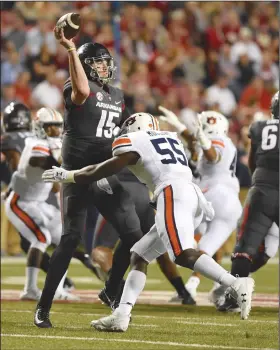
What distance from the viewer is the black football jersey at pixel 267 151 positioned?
23.6ft

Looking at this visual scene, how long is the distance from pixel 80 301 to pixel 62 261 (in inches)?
80.2

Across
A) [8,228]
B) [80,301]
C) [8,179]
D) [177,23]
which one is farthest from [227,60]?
[80,301]

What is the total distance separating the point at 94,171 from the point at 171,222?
1.69 ft

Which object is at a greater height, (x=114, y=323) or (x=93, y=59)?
(x=93, y=59)

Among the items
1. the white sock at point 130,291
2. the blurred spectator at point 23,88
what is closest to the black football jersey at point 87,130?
the white sock at point 130,291

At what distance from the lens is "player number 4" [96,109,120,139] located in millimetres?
6543

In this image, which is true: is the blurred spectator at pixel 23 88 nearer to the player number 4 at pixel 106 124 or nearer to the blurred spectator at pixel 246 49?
the blurred spectator at pixel 246 49

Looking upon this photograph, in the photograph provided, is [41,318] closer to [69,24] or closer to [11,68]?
[69,24]

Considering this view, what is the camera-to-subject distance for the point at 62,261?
627cm

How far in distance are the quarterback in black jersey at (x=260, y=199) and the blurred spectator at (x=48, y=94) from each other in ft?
26.1

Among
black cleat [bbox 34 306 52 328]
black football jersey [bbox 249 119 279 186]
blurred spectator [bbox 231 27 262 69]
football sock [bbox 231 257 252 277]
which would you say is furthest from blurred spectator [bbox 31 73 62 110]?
black cleat [bbox 34 306 52 328]

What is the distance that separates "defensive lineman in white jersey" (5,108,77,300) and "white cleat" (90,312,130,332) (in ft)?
6.77

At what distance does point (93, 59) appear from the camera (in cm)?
659

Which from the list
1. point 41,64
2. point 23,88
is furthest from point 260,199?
point 41,64
